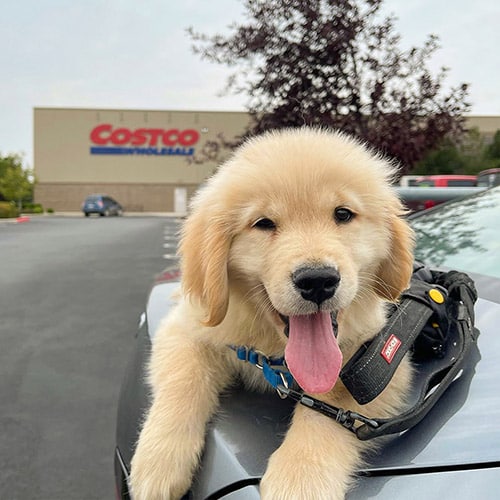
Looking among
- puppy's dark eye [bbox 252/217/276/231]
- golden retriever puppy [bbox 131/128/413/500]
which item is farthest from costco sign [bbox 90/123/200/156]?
puppy's dark eye [bbox 252/217/276/231]

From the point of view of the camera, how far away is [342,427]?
1470 mm

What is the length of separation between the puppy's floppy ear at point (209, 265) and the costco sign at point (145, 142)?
165 ft

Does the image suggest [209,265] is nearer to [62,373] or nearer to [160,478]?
[160,478]

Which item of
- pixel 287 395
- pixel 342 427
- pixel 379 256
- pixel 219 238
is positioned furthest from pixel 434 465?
pixel 219 238

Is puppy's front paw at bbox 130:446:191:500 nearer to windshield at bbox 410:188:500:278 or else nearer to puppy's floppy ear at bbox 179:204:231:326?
puppy's floppy ear at bbox 179:204:231:326

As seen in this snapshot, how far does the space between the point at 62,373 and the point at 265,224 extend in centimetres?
408

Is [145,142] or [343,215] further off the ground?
[145,142]

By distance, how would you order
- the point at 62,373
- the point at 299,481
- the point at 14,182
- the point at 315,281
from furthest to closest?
the point at 14,182 → the point at 62,373 → the point at 315,281 → the point at 299,481

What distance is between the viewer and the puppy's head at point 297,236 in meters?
1.53

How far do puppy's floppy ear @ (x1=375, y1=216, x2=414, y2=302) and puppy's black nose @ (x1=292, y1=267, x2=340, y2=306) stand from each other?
33cm

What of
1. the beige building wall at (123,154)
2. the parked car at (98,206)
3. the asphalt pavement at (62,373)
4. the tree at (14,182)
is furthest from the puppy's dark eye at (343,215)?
the tree at (14,182)

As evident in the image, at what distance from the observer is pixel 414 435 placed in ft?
4.34

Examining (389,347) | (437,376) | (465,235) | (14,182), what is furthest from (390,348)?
(14,182)

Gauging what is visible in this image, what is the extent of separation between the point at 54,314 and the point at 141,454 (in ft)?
20.6
